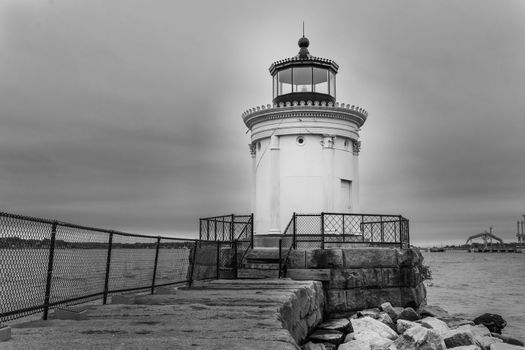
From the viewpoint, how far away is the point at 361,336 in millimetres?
9961

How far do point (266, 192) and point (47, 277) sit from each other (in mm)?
11675

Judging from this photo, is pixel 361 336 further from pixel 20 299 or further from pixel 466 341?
pixel 20 299

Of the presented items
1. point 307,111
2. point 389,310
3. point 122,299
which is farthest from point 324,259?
point 122,299

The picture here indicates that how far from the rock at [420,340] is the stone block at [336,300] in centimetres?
385

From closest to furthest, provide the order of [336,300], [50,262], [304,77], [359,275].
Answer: [50,262] < [336,300] < [359,275] < [304,77]

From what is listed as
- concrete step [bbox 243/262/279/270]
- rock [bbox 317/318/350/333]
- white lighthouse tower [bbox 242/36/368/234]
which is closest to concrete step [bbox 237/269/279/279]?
concrete step [bbox 243/262/279/270]

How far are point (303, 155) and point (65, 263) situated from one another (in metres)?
11.3

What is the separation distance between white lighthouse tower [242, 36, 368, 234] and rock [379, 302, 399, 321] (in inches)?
182

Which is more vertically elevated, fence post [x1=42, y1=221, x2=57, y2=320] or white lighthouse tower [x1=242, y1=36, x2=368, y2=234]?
white lighthouse tower [x1=242, y1=36, x2=368, y2=234]

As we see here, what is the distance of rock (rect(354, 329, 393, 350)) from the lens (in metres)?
9.47

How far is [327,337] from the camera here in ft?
33.1

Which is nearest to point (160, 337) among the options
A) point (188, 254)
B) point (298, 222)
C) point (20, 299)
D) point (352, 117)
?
point (20, 299)

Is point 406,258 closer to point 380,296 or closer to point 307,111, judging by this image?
point 380,296

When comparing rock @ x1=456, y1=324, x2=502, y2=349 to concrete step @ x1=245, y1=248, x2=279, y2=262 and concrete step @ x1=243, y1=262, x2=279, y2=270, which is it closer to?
concrete step @ x1=243, y1=262, x2=279, y2=270
